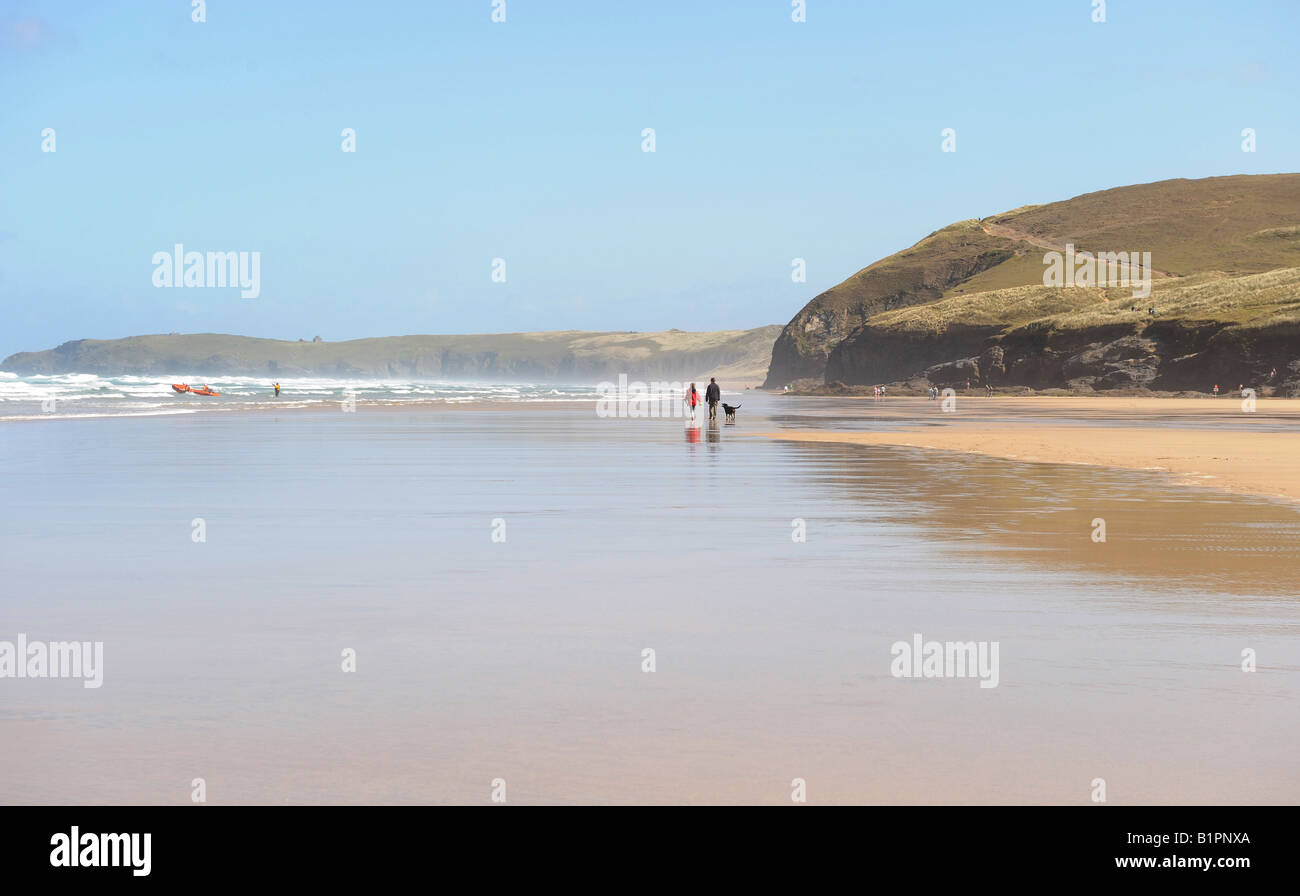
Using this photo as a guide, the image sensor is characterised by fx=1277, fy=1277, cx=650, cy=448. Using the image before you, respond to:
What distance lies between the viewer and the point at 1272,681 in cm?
722

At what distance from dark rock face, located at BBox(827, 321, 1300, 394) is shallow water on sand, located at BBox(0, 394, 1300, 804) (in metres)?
84.5

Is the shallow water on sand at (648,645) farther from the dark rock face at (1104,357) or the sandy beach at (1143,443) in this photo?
the dark rock face at (1104,357)

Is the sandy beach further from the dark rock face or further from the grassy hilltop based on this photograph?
the grassy hilltop

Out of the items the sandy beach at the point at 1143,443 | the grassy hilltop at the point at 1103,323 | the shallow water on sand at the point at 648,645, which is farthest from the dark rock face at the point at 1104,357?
the shallow water on sand at the point at 648,645

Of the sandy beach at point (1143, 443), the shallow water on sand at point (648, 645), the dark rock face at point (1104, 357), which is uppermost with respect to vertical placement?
the dark rock face at point (1104, 357)

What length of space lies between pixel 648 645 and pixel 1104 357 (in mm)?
107793

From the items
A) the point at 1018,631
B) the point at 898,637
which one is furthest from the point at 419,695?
the point at 1018,631

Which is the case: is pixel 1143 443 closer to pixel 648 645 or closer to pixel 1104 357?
pixel 648 645

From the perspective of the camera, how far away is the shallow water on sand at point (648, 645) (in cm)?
566

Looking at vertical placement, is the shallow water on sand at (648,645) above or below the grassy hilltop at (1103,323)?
below

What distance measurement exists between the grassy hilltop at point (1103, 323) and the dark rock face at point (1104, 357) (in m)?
0.13

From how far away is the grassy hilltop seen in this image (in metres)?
99.4

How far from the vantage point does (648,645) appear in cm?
834
